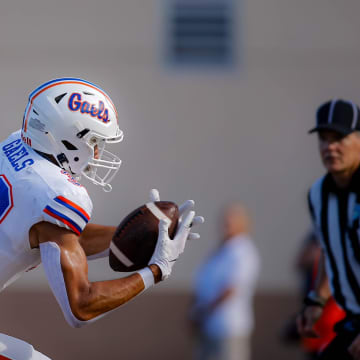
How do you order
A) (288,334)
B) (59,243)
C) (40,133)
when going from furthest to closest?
(288,334)
(40,133)
(59,243)

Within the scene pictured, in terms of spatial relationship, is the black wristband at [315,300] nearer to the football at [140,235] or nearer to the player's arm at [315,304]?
the player's arm at [315,304]

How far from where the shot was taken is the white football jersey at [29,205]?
3469 millimetres

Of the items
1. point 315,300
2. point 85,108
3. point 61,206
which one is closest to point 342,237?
point 315,300

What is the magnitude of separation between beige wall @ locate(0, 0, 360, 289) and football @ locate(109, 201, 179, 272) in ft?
20.4

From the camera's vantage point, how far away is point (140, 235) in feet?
12.4

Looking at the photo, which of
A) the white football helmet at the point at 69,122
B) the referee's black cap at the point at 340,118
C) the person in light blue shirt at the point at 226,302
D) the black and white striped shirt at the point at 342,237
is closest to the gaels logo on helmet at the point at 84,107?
the white football helmet at the point at 69,122

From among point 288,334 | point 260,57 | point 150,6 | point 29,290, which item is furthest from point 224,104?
point 288,334

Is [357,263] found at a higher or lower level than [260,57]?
lower

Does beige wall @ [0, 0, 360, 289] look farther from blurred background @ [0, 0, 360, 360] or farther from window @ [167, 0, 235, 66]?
window @ [167, 0, 235, 66]

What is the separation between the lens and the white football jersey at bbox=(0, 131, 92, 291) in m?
3.47

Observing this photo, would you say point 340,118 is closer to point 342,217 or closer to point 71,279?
point 342,217

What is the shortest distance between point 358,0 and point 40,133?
23.6 ft

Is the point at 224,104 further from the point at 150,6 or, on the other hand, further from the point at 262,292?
the point at 262,292

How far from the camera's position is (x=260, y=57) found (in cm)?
1032
